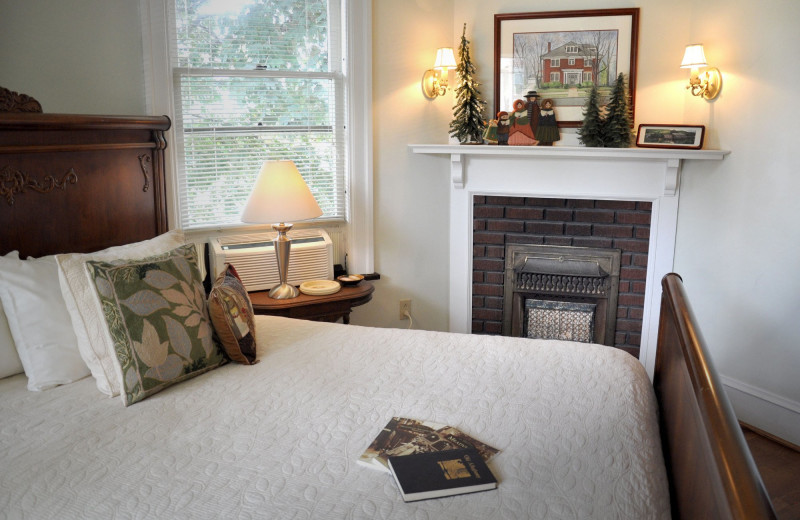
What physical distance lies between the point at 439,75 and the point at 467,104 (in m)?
0.23

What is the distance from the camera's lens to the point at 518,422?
1868 mm

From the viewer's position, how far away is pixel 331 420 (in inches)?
74.0

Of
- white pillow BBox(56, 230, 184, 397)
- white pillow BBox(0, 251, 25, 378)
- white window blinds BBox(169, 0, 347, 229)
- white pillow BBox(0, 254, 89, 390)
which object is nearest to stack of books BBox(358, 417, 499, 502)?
white pillow BBox(56, 230, 184, 397)

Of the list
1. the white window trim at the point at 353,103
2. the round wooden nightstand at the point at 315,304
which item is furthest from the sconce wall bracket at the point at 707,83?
the round wooden nightstand at the point at 315,304

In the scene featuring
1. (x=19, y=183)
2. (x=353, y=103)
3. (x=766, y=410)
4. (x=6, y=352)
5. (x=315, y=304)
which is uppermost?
(x=353, y=103)

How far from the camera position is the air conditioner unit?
133 inches

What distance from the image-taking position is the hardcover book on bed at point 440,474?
5.00 feet

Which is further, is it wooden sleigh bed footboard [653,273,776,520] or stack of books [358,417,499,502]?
stack of books [358,417,499,502]

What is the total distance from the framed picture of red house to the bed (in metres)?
1.65

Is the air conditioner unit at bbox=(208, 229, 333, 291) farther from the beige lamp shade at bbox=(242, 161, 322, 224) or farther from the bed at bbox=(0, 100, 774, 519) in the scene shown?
the bed at bbox=(0, 100, 774, 519)

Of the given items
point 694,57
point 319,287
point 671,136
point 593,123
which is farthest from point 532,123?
point 319,287

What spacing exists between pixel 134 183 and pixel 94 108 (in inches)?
14.6

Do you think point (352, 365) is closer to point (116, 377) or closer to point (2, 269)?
point (116, 377)

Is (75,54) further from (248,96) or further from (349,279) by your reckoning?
(349,279)
